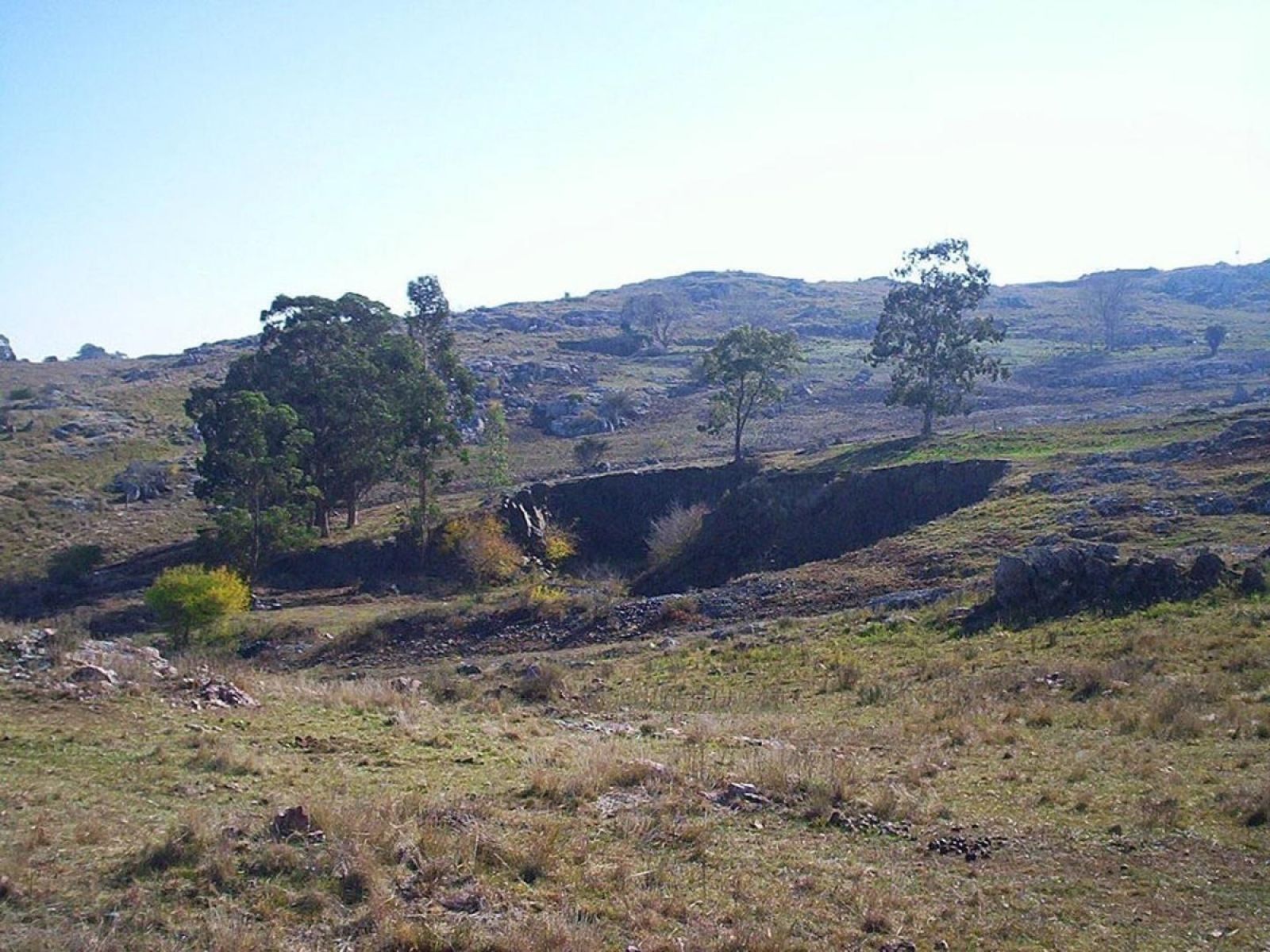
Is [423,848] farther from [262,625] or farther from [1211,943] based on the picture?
[262,625]

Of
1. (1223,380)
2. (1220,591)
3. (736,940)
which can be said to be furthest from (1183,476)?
(1223,380)

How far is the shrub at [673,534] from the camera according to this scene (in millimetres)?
44344

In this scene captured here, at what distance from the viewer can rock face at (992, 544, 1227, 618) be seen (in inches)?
874

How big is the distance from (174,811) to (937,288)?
5241 centimetres

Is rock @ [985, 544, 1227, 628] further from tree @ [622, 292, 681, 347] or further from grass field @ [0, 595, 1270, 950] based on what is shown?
tree @ [622, 292, 681, 347]

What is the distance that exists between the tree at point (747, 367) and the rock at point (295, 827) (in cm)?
4562

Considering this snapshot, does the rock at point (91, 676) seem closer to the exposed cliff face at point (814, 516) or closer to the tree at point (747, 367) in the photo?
the exposed cliff face at point (814, 516)

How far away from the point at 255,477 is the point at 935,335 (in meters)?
34.9

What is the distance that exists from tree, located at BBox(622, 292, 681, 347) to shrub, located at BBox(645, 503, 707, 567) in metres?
79.3

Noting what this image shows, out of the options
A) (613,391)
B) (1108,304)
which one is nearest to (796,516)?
(613,391)

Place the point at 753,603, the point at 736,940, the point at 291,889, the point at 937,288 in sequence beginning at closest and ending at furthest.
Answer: the point at 736,940, the point at 291,889, the point at 753,603, the point at 937,288

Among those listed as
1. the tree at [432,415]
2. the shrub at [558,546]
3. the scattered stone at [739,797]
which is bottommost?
the shrub at [558,546]

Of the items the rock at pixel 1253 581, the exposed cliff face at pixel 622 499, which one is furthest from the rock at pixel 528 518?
the rock at pixel 1253 581

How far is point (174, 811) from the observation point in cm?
1009
